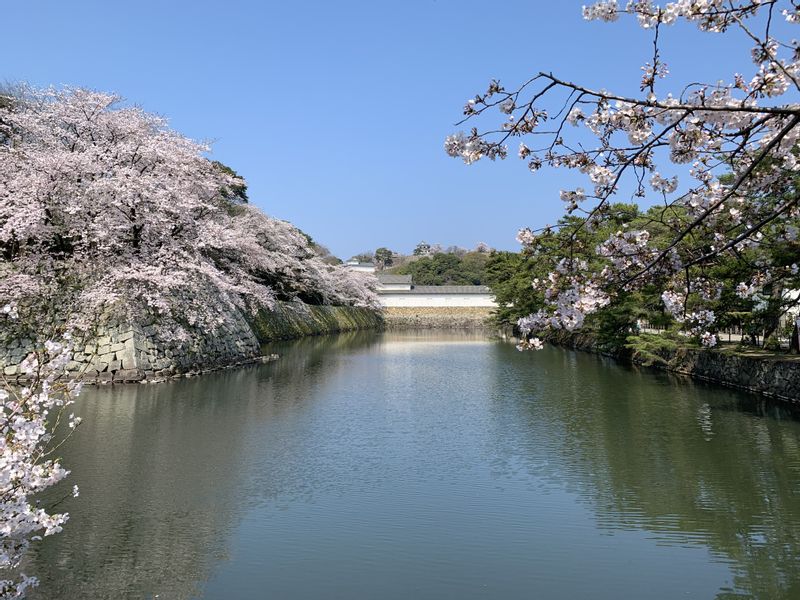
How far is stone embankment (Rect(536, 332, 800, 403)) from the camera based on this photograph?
37.9 feet

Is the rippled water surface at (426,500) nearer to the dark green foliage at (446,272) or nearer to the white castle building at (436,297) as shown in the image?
the white castle building at (436,297)

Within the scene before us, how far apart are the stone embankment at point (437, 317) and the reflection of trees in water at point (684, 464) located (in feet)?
116

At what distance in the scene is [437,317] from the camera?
50.2 meters

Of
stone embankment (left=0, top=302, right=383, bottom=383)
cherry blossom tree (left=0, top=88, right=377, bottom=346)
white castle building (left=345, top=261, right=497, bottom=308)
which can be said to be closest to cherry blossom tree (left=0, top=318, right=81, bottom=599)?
stone embankment (left=0, top=302, right=383, bottom=383)

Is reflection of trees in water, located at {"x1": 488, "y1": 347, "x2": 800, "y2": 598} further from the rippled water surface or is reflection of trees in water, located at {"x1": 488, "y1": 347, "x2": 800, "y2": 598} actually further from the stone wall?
the stone wall

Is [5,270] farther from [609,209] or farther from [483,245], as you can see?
[483,245]

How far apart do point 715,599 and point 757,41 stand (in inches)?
138

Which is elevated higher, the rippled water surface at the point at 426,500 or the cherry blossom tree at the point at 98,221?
the cherry blossom tree at the point at 98,221

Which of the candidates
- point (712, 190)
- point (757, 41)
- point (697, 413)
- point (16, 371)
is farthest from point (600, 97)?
point (16, 371)

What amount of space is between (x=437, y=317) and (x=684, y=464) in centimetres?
4275

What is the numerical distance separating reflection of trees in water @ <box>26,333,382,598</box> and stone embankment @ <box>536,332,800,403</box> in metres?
9.12

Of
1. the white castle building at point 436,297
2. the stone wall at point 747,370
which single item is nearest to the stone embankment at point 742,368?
the stone wall at point 747,370

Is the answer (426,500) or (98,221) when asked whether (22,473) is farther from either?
(98,221)

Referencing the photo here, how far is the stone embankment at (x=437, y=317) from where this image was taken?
49188 mm
